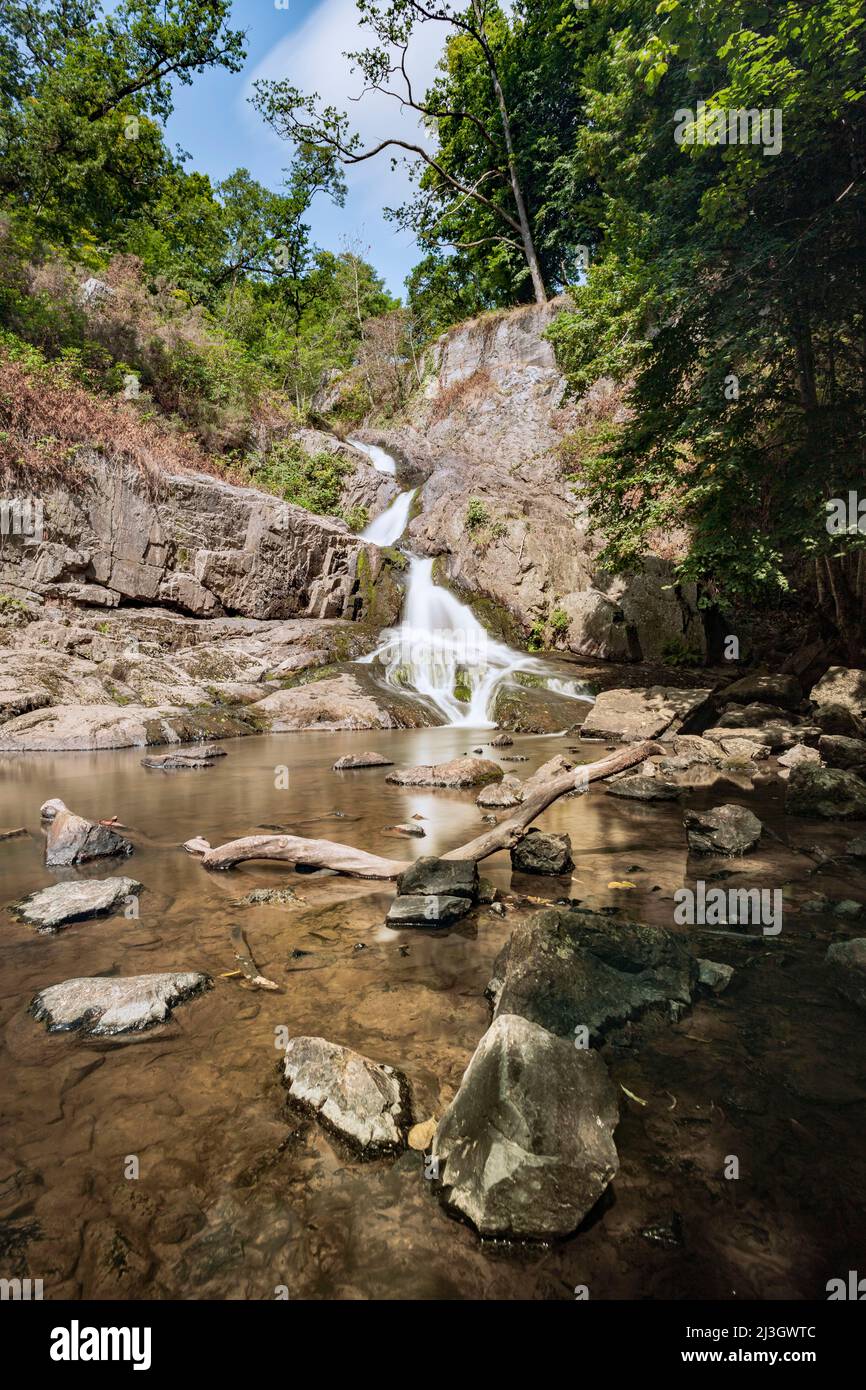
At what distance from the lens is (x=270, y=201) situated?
32812 millimetres

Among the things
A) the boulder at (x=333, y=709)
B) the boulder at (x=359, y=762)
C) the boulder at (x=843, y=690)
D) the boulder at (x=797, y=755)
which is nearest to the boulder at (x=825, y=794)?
the boulder at (x=797, y=755)

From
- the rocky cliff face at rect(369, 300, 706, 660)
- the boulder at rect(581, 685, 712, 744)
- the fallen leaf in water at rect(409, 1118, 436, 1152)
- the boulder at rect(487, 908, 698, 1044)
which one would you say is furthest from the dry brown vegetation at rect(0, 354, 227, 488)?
the fallen leaf in water at rect(409, 1118, 436, 1152)

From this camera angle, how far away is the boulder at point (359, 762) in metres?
9.11

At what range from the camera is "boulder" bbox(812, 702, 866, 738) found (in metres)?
8.51

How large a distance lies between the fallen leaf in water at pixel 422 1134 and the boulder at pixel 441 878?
72.0 inches

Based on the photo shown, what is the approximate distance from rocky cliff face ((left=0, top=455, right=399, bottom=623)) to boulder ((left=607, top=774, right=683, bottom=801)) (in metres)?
13.1

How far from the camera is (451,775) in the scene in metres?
7.93

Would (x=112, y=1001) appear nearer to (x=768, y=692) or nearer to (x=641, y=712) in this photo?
(x=641, y=712)

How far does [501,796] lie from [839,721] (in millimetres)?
6112

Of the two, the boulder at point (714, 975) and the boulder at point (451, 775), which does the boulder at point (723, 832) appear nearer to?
the boulder at point (714, 975)

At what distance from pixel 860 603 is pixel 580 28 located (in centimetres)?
3284

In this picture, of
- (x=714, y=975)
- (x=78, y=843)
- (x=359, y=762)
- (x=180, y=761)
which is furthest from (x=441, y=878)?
(x=180, y=761)

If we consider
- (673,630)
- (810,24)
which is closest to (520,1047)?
(810,24)
